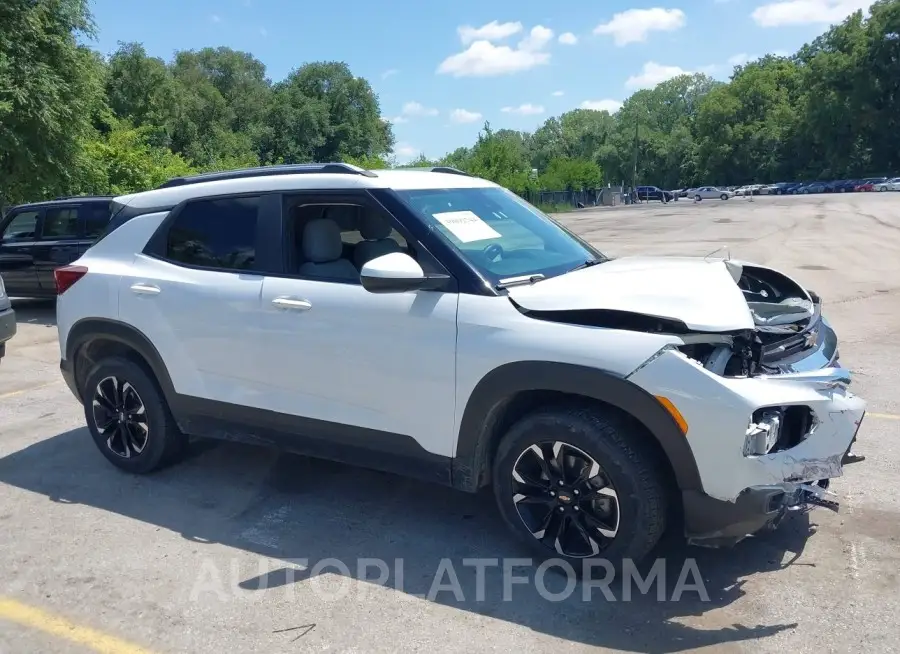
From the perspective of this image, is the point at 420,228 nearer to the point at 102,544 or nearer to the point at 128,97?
the point at 102,544

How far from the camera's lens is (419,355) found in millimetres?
3660

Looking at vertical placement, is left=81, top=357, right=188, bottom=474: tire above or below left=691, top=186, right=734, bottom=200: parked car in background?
below

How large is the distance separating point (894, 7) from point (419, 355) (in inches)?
3839

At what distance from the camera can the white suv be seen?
3.15 meters

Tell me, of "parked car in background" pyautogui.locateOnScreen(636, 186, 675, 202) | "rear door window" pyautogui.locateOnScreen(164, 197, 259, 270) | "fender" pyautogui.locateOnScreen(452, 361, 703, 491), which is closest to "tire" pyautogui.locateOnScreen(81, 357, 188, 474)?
"rear door window" pyautogui.locateOnScreen(164, 197, 259, 270)

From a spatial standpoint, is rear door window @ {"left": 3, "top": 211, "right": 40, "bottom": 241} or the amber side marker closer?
the amber side marker

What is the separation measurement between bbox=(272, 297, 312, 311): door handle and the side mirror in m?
0.56

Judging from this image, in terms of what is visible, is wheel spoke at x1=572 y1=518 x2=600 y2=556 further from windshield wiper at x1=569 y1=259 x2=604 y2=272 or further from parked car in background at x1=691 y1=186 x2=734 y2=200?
parked car in background at x1=691 y1=186 x2=734 y2=200

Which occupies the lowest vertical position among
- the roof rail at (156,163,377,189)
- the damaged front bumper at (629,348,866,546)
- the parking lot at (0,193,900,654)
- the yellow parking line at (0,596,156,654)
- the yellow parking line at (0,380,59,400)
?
the yellow parking line at (0,380,59,400)

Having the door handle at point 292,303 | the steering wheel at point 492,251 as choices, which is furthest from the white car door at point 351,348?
the steering wheel at point 492,251

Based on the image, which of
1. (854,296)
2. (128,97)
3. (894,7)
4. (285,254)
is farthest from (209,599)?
(894,7)

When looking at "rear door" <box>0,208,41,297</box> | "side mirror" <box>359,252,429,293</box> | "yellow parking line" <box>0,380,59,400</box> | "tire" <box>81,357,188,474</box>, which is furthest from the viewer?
"rear door" <box>0,208,41,297</box>

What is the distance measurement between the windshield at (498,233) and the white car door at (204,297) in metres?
1.07

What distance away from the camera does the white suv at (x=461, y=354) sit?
3.15 metres
